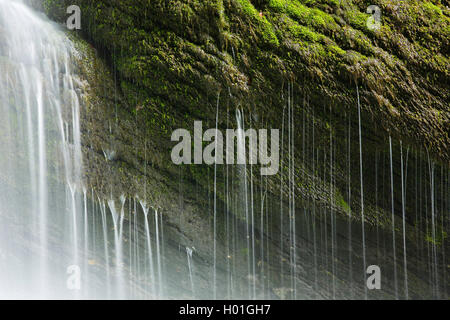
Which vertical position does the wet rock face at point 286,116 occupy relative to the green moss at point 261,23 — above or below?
below

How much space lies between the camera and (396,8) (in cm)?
379

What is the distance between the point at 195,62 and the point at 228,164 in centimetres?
127

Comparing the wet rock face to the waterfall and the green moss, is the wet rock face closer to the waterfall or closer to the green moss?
the green moss

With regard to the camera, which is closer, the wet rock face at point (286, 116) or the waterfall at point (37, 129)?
the wet rock face at point (286, 116)

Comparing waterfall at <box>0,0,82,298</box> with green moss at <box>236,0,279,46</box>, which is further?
waterfall at <box>0,0,82,298</box>

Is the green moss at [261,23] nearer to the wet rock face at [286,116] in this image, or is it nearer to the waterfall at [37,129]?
the wet rock face at [286,116]

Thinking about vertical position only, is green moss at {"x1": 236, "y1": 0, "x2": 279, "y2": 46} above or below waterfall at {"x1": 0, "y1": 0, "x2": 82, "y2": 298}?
above

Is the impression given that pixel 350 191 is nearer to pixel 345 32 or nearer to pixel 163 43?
pixel 345 32

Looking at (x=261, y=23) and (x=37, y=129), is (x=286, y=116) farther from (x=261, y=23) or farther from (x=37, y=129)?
(x=37, y=129)

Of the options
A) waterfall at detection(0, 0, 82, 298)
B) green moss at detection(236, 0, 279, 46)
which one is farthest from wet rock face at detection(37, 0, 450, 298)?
waterfall at detection(0, 0, 82, 298)

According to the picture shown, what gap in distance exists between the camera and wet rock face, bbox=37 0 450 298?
3.64 metres

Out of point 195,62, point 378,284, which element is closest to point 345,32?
point 195,62

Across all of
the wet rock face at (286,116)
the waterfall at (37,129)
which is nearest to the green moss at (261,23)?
the wet rock face at (286,116)

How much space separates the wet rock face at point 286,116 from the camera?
143 inches
